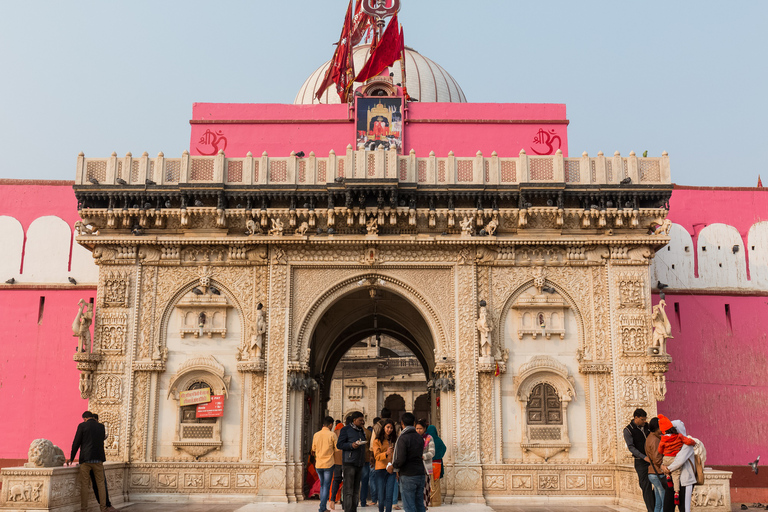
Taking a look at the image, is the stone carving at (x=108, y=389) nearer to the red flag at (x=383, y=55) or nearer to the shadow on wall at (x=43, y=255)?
the shadow on wall at (x=43, y=255)

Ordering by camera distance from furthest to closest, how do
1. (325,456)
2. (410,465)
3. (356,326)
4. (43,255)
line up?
(356,326)
(43,255)
(325,456)
(410,465)

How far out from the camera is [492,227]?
15.9 metres

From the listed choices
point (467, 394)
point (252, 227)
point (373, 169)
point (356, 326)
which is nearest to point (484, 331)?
point (467, 394)

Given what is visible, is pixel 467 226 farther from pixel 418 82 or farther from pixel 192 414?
pixel 418 82

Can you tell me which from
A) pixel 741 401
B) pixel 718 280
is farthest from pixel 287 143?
pixel 741 401

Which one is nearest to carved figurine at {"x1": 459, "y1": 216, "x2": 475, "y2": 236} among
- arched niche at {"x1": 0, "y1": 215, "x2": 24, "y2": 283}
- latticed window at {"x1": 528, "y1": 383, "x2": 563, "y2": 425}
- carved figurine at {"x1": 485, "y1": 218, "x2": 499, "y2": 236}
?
carved figurine at {"x1": 485, "y1": 218, "x2": 499, "y2": 236}

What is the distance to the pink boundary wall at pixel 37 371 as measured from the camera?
18.0 meters

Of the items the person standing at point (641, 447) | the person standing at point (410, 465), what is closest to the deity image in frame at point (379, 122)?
the person standing at point (641, 447)

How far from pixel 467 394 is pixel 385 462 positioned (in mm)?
3636

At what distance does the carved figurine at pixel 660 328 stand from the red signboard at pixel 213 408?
29.0 feet

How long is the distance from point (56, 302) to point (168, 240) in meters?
4.65

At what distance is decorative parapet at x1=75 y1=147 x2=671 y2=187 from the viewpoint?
52.0 ft

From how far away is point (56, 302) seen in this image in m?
18.7

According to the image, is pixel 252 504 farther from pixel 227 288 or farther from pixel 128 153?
pixel 128 153
